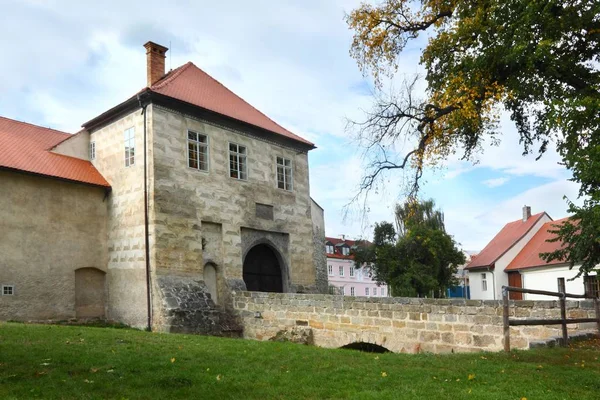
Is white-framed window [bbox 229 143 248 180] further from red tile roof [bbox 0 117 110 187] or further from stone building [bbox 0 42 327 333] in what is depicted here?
red tile roof [bbox 0 117 110 187]

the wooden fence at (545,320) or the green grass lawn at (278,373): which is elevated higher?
the wooden fence at (545,320)

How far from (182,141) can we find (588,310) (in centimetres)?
1409

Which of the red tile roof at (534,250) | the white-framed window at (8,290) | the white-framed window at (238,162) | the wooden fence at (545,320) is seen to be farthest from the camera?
the red tile roof at (534,250)

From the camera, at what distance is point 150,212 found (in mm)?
18141

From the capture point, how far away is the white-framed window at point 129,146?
63.4ft

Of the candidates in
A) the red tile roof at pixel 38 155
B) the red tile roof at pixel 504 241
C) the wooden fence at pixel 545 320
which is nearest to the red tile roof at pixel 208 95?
the red tile roof at pixel 38 155

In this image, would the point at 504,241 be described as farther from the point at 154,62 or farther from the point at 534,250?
the point at 154,62

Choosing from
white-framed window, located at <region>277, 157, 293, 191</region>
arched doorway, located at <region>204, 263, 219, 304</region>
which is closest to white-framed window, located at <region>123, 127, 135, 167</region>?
arched doorway, located at <region>204, 263, 219, 304</region>

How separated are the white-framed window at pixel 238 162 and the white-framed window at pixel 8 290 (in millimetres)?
8418

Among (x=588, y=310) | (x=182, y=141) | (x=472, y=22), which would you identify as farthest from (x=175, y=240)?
(x=588, y=310)

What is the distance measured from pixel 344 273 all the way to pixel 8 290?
53367 millimetres

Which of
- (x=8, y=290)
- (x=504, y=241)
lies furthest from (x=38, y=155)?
(x=504, y=241)

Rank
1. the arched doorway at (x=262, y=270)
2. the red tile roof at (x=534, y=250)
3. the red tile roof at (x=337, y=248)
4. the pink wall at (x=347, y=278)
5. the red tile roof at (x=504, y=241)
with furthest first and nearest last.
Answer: the red tile roof at (x=337, y=248) → the pink wall at (x=347, y=278) → the red tile roof at (x=504, y=241) → the red tile roof at (x=534, y=250) → the arched doorway at (x=262, y=270)

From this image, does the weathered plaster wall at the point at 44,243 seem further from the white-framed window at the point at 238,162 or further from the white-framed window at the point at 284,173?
the white-framed window at the point at 284,173
